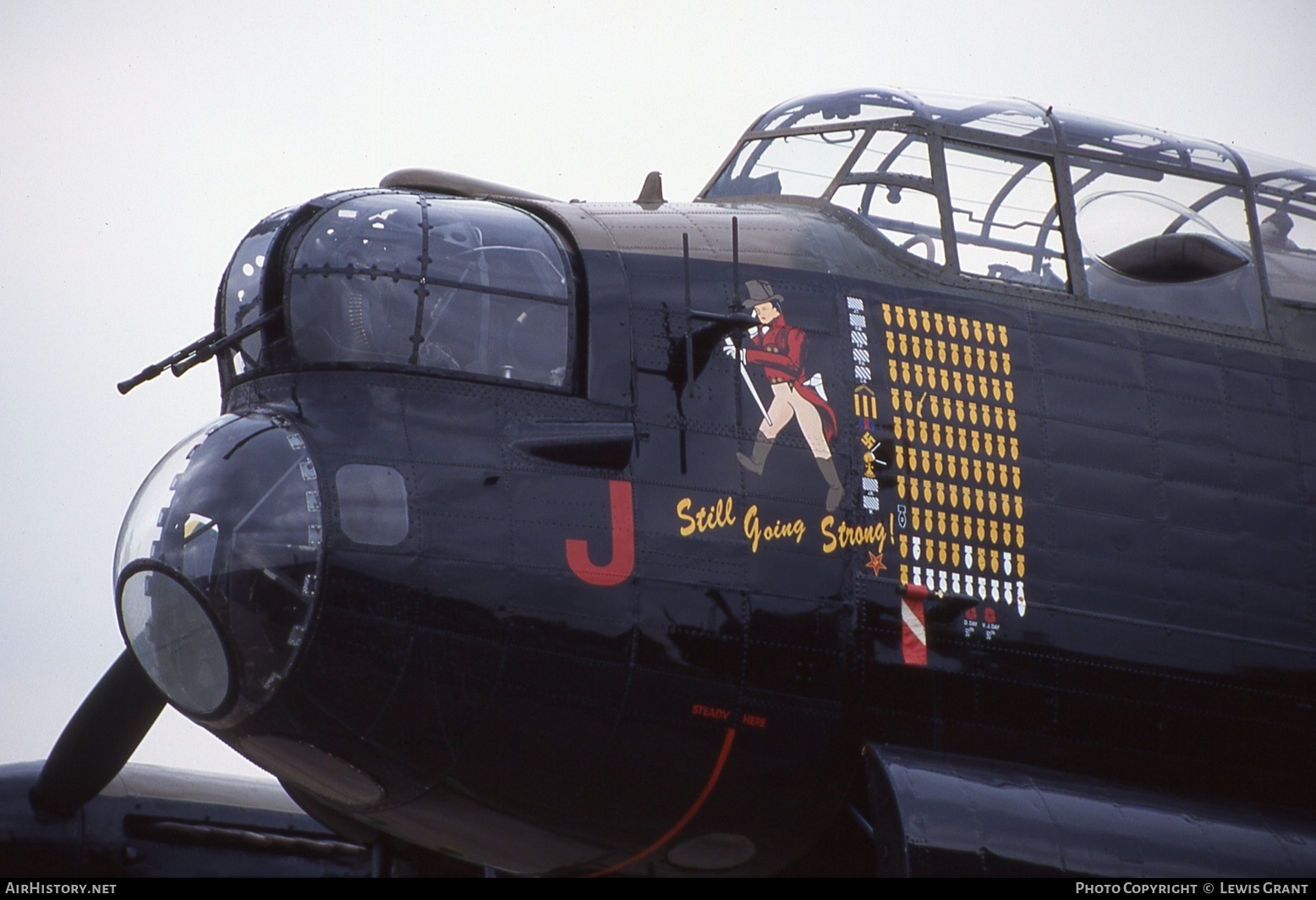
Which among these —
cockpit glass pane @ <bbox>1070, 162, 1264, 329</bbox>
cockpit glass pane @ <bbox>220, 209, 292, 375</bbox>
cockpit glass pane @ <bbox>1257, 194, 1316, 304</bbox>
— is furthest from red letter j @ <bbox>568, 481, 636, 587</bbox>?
cockpit glass pane @ <bbox>1257, 194, 1316, 304</bbox>

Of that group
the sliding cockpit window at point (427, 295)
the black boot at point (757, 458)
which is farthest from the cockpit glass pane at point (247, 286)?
the black boot at point (757, 458)

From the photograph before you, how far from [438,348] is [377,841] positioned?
3344mm

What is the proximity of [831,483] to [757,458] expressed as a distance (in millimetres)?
455

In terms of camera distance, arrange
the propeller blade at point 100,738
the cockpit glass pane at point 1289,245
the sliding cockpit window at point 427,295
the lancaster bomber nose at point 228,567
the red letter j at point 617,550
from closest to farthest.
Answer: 1. the lancaster bomber nose at point 228,567
2. the red letter j at point 617,550
3. the sliding cockpit window at point 427,295
4. the propeller blade at point 100,738
5. the cockpit glass pane at point 1289,245

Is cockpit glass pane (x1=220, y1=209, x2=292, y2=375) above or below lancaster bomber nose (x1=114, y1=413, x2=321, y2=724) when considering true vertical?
above

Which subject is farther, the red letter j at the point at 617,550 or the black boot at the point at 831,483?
the black boot at the point at 831,483

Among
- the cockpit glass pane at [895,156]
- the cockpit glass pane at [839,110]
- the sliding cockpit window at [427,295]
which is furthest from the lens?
the cockpit glass pane at [839,110]

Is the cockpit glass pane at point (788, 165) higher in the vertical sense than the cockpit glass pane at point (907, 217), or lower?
higher

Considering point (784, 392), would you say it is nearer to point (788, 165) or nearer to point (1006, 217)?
point (1006, 217)

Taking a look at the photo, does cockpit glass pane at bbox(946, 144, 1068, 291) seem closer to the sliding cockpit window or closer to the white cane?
the white cane

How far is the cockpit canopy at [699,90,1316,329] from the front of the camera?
10055mm

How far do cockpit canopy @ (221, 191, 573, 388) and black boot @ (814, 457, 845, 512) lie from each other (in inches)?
60.9

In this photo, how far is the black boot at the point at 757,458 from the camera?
870cm

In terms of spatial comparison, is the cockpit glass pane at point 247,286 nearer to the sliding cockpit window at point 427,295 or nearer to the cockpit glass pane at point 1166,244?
the sliding cockpit window at point 427,295
